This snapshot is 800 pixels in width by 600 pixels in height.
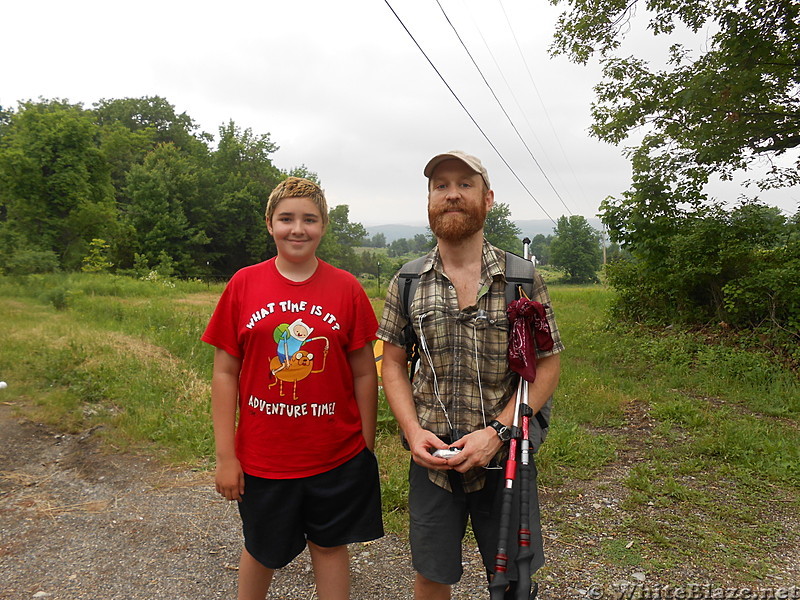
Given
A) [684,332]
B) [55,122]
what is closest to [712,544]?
[684,332]

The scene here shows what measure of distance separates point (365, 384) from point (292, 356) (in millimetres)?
351

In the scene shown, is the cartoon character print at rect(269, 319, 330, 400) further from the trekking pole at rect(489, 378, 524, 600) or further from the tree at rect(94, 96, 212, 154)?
the tree at rect(94, 96, 212, 154)

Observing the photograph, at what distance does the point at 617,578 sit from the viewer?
3156 mm

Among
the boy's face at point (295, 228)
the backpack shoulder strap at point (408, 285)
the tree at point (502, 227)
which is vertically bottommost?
the backpack shoulder strap at point (408, 285)

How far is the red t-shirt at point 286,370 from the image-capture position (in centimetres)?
213

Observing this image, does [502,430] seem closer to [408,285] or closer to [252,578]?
[408,285]

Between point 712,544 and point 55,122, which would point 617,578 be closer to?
point 712,544

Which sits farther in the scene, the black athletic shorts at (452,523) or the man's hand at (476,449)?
the black athletic shorts at (452,523)

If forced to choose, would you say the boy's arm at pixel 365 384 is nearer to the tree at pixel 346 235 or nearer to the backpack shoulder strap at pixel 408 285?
the backpack shoulder strap at pixel 408 285

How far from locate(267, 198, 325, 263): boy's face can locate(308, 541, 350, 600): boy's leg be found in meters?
1.25

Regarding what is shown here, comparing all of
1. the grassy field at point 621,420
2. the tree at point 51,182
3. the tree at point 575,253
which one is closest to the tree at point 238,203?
the tree at point 51,182

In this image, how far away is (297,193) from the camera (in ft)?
7.20

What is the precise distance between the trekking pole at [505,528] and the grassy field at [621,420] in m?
1.97

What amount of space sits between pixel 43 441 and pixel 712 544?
6.09 metres
